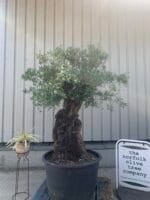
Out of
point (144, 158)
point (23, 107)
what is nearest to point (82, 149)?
point (144, 158)

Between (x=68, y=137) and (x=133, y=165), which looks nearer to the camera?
(x=68, y=137)

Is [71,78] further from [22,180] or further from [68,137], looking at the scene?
[22,180]

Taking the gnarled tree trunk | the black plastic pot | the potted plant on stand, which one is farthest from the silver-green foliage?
the black plastic pot

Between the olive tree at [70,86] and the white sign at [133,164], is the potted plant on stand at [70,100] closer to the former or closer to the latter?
the olive tree at [70,86]

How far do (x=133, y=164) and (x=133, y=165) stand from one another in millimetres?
11

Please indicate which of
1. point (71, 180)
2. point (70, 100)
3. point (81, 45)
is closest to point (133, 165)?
point (71, 180)

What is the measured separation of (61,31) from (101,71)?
143 cm

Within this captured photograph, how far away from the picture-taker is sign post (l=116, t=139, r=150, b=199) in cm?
298

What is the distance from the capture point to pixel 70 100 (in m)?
2.73

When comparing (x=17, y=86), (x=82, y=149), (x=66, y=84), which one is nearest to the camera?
(x=66, y=84)

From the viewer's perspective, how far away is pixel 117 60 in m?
3.89

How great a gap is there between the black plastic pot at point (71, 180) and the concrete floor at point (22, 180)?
1.55 ft

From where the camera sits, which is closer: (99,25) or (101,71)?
(101,71)

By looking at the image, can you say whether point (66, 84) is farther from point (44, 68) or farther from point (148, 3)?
point (148, 3)
